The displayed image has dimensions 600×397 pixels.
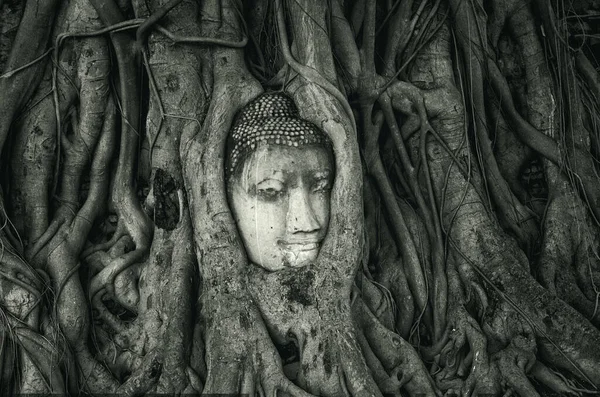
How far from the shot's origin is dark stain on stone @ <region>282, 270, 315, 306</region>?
383 centimetres

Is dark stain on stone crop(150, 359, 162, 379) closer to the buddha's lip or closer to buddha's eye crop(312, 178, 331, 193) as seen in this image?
the buddha's lip

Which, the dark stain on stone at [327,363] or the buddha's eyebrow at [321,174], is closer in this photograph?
the dark stain on stone at [327,363]

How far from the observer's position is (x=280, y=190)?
A: 12.9ft

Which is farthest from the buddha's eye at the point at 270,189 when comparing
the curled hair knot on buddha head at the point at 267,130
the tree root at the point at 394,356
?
the tree root at the point at 394,356

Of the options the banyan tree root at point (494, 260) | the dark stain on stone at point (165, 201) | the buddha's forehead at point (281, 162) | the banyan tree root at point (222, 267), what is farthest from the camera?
the dark stain on stone at point (165, 201)

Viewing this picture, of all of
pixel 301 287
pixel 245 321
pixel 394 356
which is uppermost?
pixel 301 287

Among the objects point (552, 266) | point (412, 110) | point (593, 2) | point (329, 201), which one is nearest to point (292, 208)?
point (329, 201)

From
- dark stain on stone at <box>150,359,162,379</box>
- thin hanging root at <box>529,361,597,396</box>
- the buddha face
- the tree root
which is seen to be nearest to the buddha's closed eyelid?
the buddha face

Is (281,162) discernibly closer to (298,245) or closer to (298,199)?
(298,199)

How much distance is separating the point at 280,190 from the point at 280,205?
0.08 metres

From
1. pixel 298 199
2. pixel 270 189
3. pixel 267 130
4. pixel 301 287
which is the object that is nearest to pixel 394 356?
pixel 301 287

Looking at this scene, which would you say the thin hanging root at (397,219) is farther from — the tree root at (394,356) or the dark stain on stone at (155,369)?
the dark stain on stone at (155,369)

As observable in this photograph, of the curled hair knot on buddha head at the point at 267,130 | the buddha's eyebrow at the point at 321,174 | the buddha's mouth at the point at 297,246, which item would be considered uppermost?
the curled hair knot on buddha head at the point at 267,130

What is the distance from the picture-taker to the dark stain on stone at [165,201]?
4168mm
